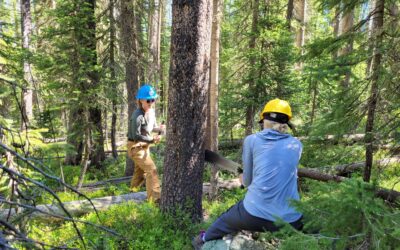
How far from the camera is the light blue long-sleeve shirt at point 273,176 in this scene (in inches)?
155

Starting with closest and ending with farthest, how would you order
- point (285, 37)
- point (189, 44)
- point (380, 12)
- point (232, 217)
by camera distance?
point (232, 217), point (189, 44), point (380, 12), point (285, 37)

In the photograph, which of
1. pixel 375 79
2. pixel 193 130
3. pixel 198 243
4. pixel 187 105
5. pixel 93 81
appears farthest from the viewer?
pixel 93 81

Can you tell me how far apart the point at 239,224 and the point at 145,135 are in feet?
13.1

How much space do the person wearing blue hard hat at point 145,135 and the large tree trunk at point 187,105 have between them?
1.39 metres

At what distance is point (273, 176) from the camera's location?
155 inches

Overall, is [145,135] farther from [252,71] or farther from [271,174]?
[252,71]

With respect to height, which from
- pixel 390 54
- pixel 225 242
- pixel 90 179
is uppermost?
pixel 390 54

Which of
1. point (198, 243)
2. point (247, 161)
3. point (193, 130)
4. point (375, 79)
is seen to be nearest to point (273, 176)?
point (247, 161)

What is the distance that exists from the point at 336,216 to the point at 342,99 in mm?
4598


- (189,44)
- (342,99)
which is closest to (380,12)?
(342,99)

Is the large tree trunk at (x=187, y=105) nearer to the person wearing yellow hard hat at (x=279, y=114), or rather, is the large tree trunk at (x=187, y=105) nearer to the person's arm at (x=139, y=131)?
the person's arm at (x=139, y=131)

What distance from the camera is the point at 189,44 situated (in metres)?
5.61

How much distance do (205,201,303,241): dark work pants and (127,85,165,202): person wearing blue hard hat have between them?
301 cm

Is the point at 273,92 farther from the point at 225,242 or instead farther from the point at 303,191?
the point at 225,242
